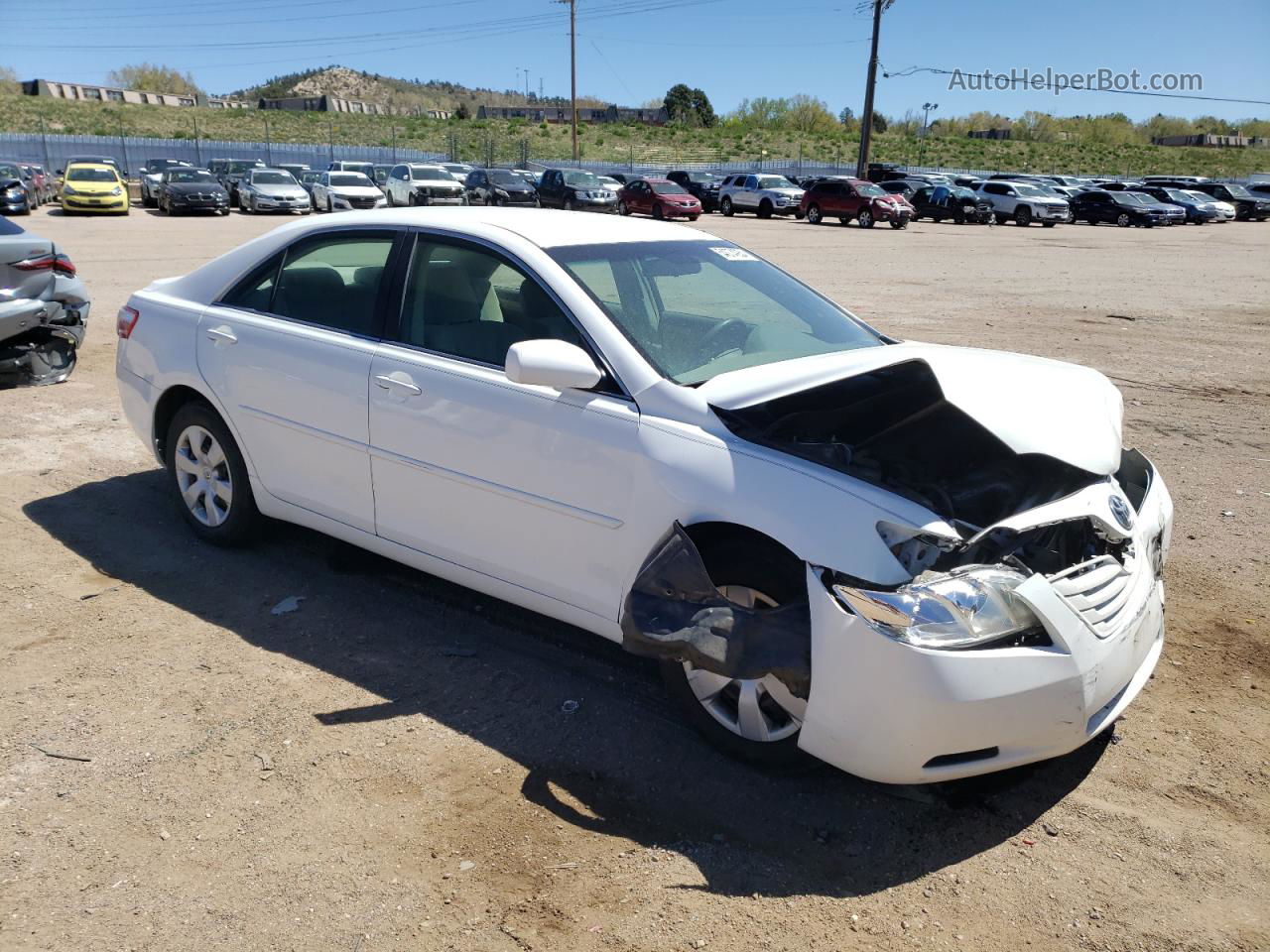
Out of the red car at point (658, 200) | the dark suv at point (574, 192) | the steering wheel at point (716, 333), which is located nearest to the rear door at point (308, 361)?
the steering wheel at point (716, 333)

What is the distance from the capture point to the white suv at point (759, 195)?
136ft

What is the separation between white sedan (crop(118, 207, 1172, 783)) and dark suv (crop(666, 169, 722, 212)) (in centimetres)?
4096

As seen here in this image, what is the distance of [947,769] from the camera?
9.93ft

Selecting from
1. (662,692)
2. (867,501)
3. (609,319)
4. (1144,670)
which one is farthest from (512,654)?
(1144,670)

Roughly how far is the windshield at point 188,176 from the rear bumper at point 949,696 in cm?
3638

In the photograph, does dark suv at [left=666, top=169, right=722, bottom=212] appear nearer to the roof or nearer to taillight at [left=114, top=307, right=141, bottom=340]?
taillight at [left=114, top=307, right=141, bottom=340]

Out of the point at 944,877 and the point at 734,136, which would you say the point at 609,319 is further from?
the point at 734,136

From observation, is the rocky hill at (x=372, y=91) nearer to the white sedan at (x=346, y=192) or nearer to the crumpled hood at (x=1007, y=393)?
the white sedan at (x=346, y=192)

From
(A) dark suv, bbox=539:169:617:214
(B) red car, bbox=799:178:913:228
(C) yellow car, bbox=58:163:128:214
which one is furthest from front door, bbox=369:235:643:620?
(B) red car, bbox=799:178:913:228

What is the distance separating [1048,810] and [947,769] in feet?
1.88

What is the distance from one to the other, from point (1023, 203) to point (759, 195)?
10378 mm

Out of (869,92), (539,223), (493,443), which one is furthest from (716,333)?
(869,92)

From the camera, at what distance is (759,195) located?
4206 cm

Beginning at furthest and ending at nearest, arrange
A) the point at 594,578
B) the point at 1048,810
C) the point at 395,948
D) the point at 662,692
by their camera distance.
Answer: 1. the point at 662,692
2. the point at 594,578
3. the point at 1048,810
4. the point at 395,948
